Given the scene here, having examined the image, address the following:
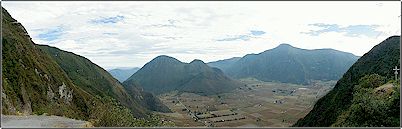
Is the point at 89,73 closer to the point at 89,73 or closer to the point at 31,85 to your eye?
the point at 89,73

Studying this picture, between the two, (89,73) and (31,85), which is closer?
(31,85)

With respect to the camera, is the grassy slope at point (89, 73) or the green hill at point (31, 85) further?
the grassy slope at point (89, 73)

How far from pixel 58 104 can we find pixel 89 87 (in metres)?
51.7

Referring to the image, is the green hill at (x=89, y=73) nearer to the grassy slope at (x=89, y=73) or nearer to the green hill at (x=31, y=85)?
the grassy slope at (x=89, y=73)

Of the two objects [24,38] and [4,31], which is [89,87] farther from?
[4,31]

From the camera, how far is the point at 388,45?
244 ft

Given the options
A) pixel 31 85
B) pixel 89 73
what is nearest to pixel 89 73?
pixel 89 73

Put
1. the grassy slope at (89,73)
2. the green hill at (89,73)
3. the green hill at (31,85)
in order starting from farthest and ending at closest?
the grassy slope at (89,73), the green hill at (89,73), the green hill at (31,85)

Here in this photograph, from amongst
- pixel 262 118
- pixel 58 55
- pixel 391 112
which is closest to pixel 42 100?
pixel 391 112

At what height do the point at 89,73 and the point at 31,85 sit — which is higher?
the point at 31,85

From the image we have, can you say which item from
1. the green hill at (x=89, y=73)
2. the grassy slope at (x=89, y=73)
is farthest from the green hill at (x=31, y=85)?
the grassy slope at (x=89, y=73)

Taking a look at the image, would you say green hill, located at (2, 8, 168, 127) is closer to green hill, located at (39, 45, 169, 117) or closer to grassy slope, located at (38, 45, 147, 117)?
green hill, located at (39, 45, 169, 117)

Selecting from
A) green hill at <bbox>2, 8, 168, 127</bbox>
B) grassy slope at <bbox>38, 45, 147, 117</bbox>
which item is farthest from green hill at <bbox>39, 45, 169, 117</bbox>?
green hill at <bbox>2, 8, 168, 127</bbox>

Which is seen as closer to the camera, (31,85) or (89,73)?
(31,85)
